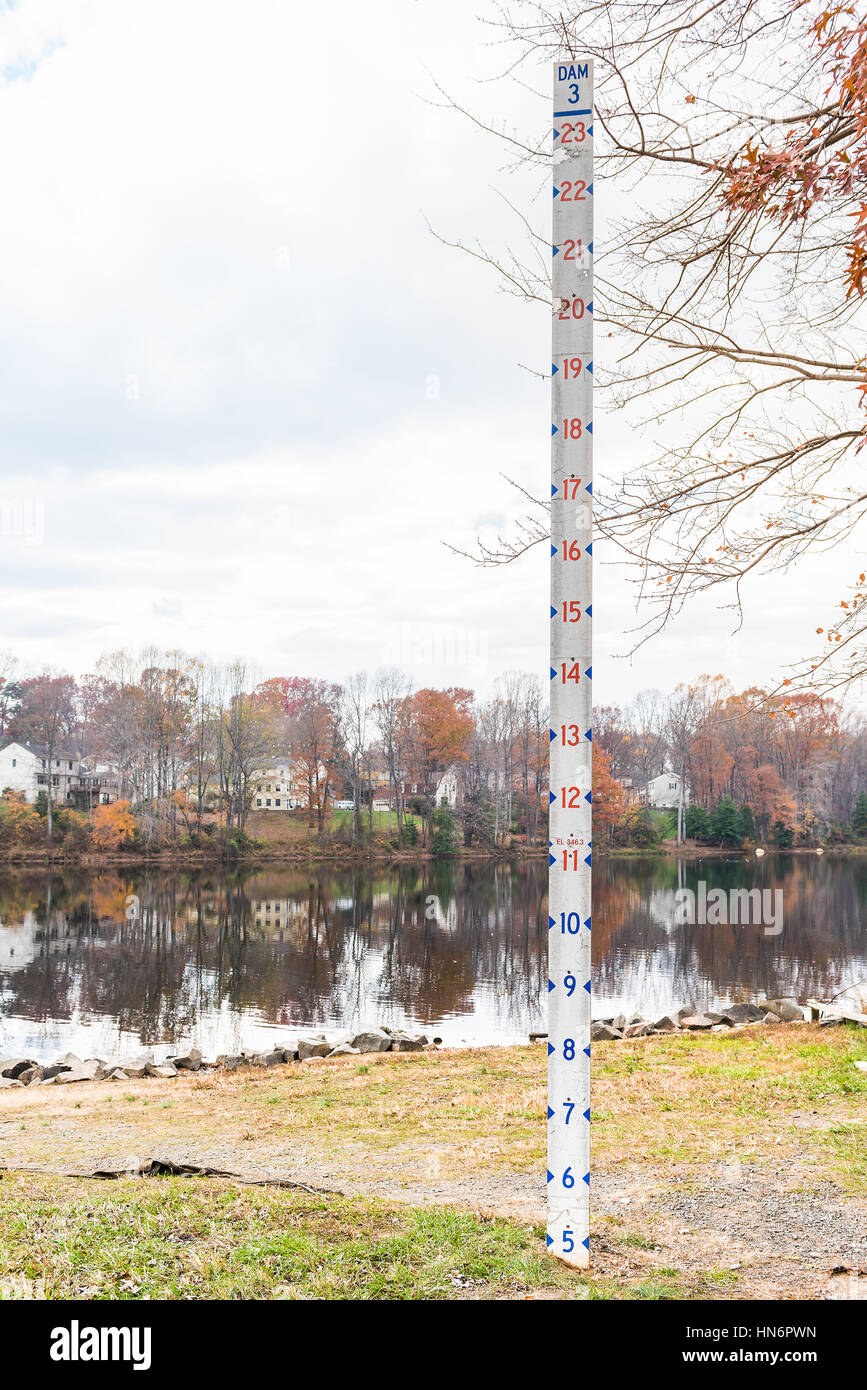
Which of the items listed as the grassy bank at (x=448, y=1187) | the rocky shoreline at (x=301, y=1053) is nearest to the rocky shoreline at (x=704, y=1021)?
the rocky shoreline at (x=301, y=1053)

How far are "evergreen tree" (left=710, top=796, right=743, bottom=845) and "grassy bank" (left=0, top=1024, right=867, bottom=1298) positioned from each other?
59.8 meters

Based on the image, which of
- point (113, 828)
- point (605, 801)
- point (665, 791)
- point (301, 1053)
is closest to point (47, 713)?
point (113, 828)

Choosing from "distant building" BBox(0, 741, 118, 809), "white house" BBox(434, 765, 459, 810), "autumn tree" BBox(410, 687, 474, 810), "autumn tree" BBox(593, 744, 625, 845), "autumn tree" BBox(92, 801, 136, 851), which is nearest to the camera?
"autumn tree" BBox(92, 801, 136, 851)

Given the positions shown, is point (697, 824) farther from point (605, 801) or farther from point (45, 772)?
point (45, 772)

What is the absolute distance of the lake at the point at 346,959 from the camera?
720 inches

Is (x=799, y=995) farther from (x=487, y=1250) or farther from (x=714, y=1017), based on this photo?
(x=487, y=1250)

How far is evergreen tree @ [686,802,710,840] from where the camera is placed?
68375 mm

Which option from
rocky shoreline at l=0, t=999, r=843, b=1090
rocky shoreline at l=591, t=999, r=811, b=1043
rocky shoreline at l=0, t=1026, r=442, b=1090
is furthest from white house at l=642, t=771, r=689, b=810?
rocky shoreline at l=0, t=1026, r=442, b=1090

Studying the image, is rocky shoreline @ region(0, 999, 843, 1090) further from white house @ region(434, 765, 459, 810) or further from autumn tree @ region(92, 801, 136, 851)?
white house @ region(434, 765, 459, 810)

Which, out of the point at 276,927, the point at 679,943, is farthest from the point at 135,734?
the point at 679,943

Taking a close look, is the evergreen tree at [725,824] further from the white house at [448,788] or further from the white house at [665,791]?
the white house at [448,788]

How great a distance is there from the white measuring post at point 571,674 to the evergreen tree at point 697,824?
68.0 metres

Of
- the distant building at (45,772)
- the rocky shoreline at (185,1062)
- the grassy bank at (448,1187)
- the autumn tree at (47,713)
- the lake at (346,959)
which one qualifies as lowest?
the lake at (346,959)

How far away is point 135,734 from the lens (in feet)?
206
